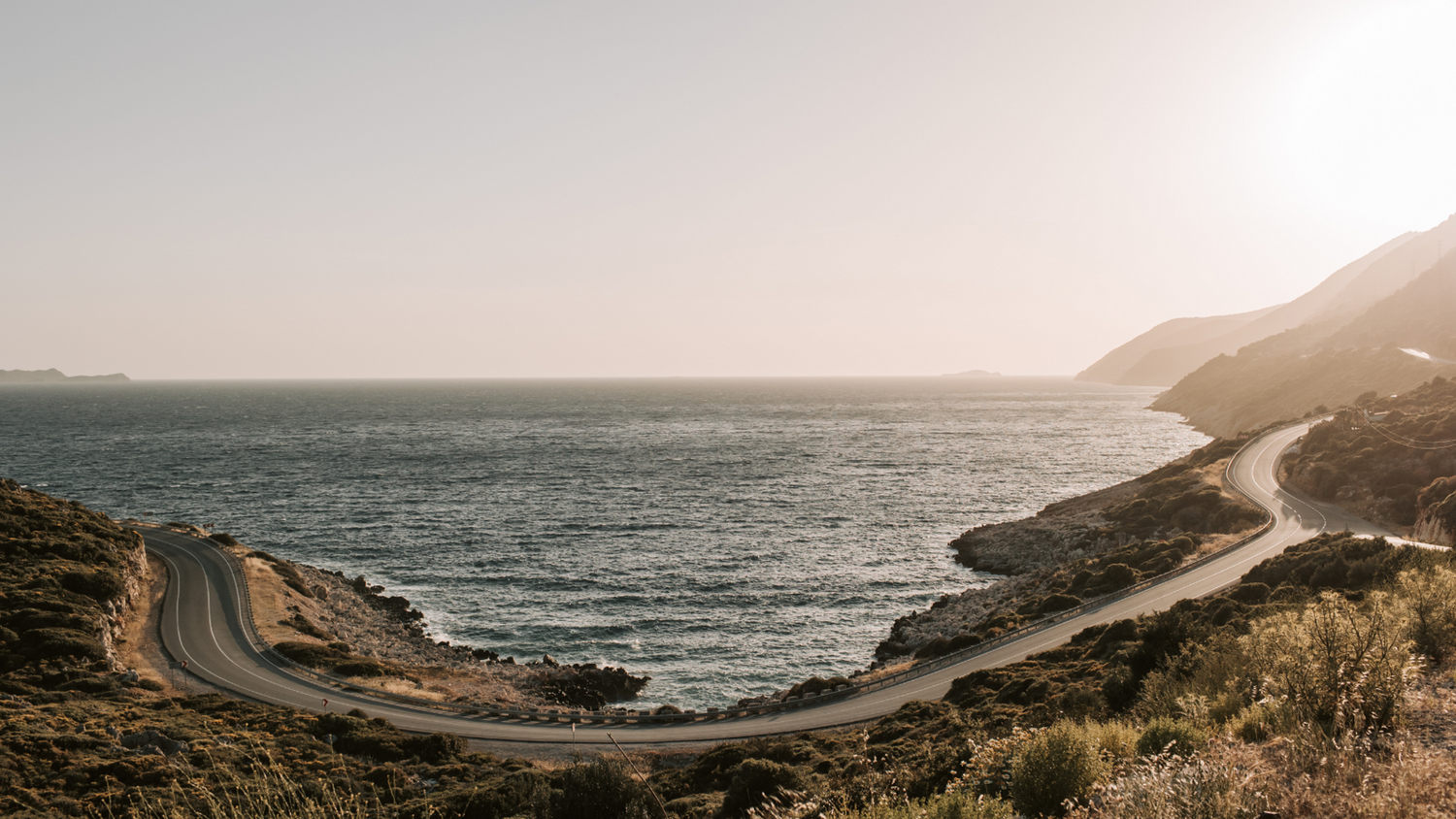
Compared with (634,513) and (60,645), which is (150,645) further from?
(634,513)

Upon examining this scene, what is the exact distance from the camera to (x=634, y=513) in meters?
82.1

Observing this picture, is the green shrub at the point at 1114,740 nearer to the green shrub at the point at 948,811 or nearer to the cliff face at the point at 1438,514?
the green shrub at the point at 948,811

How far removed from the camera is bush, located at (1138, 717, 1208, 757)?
12148 mm

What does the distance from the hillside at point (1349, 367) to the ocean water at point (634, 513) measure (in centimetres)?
1426

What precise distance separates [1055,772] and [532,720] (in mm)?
27415

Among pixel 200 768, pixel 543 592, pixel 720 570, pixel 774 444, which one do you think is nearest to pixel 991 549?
pixel 720 570

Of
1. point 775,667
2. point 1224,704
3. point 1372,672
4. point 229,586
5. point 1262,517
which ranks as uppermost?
point 1372,672

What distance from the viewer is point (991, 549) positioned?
65.4 metres

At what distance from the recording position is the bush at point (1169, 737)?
1215cm

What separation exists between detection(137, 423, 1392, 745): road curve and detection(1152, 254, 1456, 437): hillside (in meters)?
88.8

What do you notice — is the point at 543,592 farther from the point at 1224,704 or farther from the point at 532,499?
the point at 1224,704

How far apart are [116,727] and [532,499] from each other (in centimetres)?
6496

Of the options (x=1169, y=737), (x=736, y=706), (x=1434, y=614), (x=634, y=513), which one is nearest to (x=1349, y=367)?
(x=634, y=513)

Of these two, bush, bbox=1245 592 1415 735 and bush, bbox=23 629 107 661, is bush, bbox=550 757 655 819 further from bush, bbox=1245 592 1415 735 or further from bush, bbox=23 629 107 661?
bush, bbox=23 629 107 661
